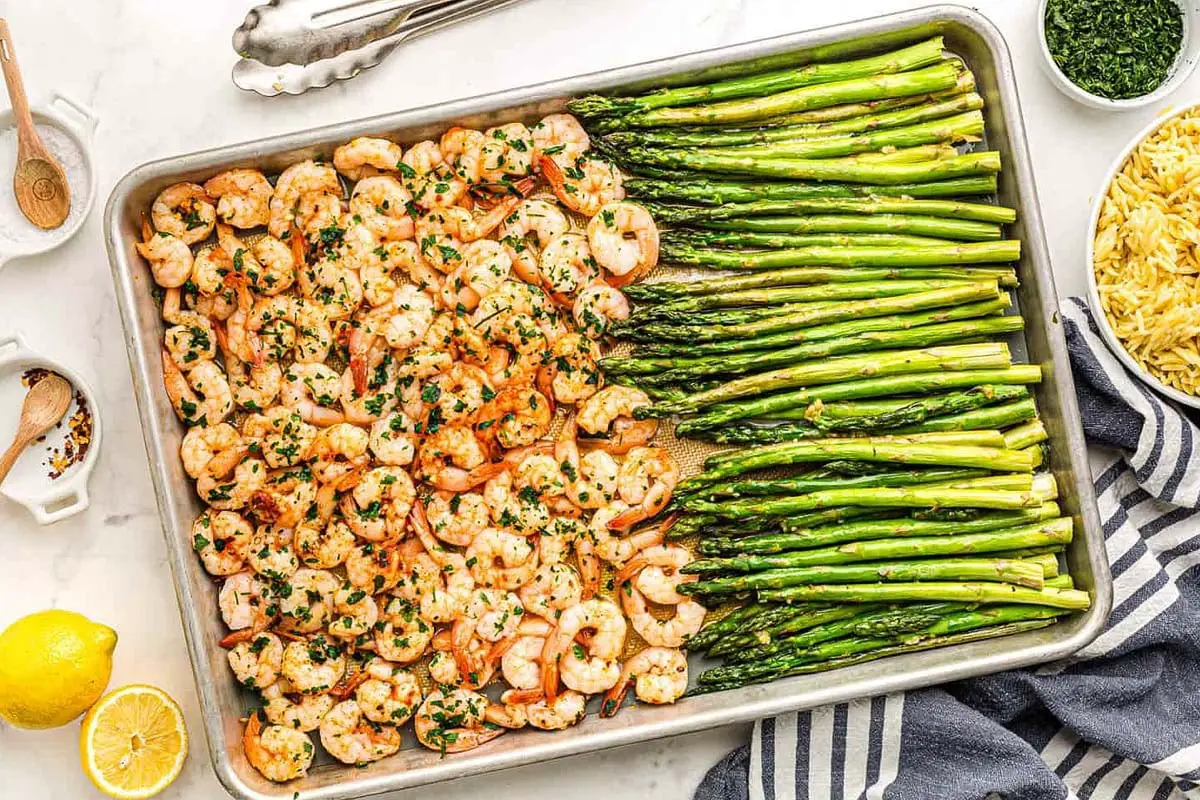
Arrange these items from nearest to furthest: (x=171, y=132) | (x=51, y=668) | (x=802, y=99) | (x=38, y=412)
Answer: (x=51, y=668) < (x=802, y=99) < (x=38, y=412) < (x=171, y=132)

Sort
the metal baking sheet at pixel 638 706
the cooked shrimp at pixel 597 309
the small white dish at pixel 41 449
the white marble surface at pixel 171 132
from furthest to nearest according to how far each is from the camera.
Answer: the white marble surface at pixel 171 132 < the small white dish at pixel 41 449 < the cooked shrimp at pixel 597 309 < the metal baking sheet at pixel 638 706

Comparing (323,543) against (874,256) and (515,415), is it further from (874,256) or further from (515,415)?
(874,256)

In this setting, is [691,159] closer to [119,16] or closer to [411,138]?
[411,138]

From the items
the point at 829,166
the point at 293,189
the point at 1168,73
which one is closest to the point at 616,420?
the point at 829,166

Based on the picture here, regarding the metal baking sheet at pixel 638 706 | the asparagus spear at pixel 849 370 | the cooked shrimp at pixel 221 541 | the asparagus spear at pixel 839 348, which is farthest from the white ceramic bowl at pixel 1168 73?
the cooked shrimp at pixel 221 541

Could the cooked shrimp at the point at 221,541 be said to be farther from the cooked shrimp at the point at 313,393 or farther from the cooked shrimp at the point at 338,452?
the cooked shrimp at the point at 313,393

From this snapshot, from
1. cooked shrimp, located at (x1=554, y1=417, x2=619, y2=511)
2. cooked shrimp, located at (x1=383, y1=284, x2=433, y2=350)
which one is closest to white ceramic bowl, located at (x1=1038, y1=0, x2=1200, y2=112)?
cooked shrimp, located at (x1=554, y1=417, x2=619, y2=511)
